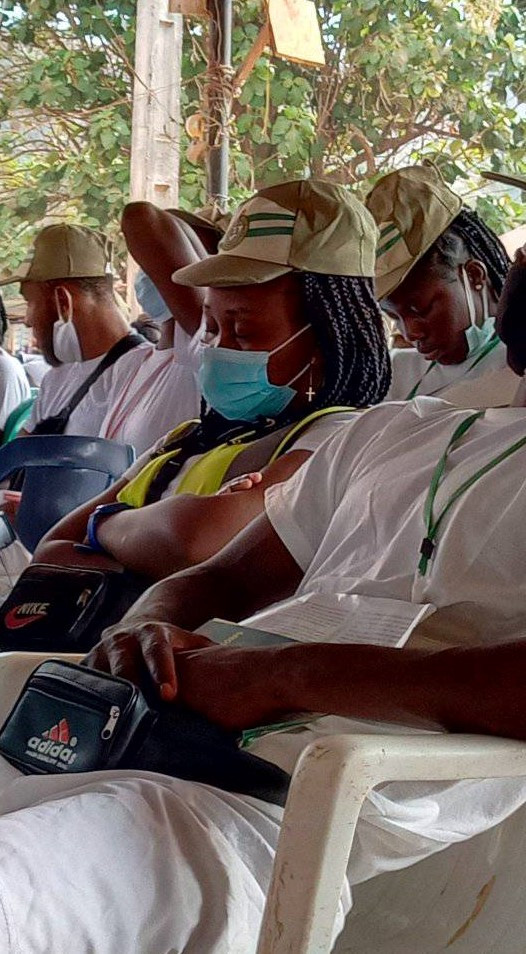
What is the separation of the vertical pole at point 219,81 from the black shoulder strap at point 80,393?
1.13 m

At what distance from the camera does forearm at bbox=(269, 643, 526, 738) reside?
4.18 ft

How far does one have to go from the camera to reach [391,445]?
1.88 meters

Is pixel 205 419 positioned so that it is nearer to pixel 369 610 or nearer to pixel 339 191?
pixel 339 191

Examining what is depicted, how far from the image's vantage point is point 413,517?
1680 millimetres

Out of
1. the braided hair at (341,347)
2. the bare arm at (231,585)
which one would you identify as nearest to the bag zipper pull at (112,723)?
the bare arm at (231,585)

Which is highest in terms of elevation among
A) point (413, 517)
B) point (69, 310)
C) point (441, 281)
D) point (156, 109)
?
point (156, 109)

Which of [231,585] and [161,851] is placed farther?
[231,585]

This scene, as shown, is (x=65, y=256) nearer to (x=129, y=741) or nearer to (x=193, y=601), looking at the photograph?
(x=193, y=601)

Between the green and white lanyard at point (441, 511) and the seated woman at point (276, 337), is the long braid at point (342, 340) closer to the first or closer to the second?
the seated woman at point (276, 337)

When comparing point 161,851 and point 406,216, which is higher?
point 406,216

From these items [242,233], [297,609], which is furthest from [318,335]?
[297,609]

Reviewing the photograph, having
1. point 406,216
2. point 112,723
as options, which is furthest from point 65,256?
point 112,723

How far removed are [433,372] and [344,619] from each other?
1806 millimetres

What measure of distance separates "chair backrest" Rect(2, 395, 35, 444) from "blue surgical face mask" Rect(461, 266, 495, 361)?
2.26 metres
